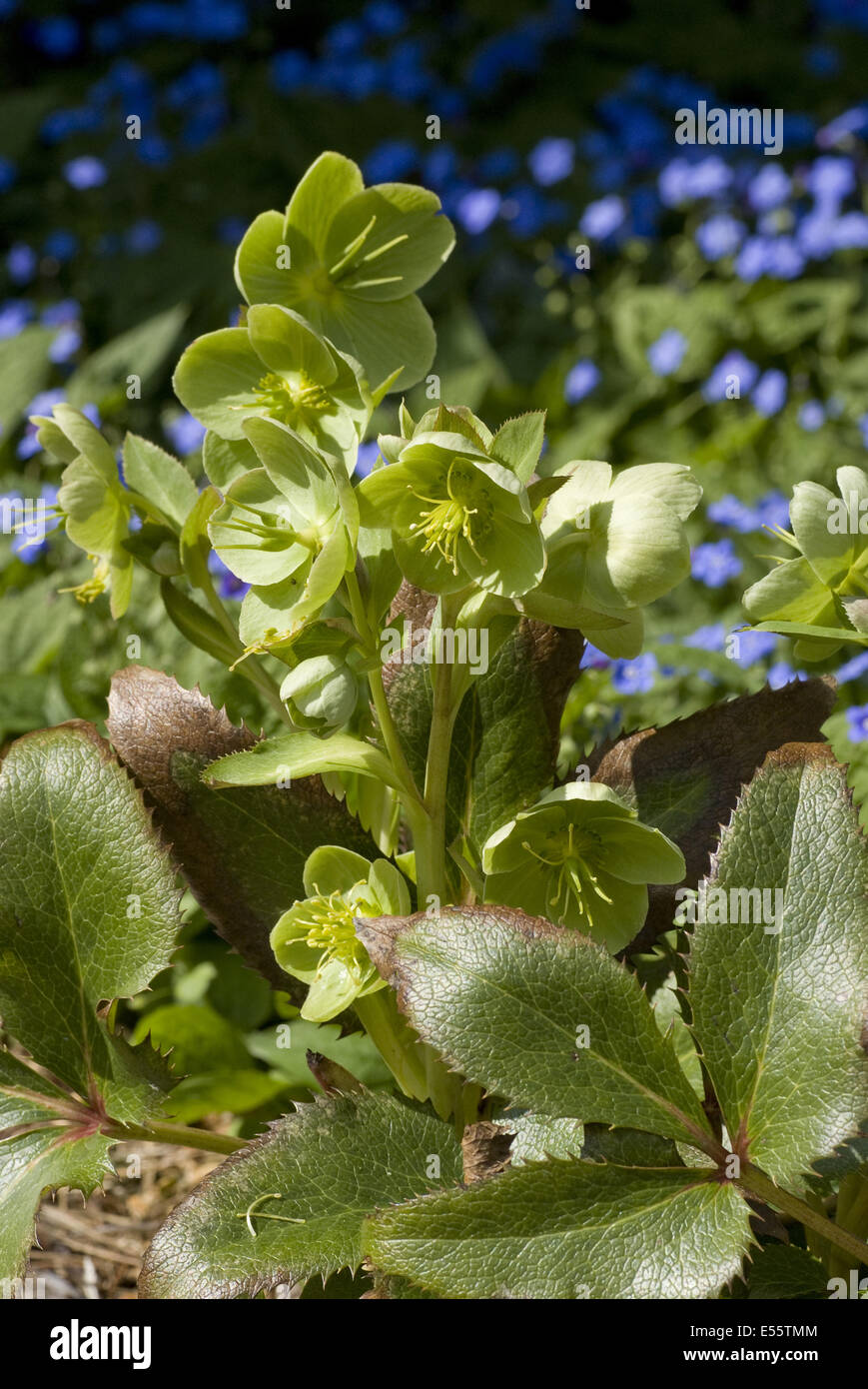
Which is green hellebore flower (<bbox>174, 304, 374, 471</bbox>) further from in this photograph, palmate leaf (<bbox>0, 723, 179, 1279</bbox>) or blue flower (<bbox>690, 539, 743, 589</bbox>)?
blue flower (<bbox>690, 539, 743, 589</bbox>)

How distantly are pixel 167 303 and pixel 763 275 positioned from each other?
1.22m

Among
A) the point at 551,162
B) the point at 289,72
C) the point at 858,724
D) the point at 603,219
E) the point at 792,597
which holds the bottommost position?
the point at 858,724

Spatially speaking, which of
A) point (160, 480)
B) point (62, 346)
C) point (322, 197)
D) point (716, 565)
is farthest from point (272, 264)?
point (62, 346)

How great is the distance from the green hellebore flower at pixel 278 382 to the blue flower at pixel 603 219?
2.12 m

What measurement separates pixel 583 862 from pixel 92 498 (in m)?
0.40

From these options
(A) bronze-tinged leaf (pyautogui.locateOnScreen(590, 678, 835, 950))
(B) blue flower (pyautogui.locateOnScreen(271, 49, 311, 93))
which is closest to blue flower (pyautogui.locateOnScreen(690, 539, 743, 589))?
(A) bronze-tinged leaf (pyautogui.locateOnScreen(590, 678, 835, 950))

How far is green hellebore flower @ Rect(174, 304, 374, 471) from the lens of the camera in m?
0.79

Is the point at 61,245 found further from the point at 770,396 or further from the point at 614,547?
the point at 614,547

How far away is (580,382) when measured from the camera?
94.7 inches

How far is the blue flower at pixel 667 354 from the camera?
92.7 inches

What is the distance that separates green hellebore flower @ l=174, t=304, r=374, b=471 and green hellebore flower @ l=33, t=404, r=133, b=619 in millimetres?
87

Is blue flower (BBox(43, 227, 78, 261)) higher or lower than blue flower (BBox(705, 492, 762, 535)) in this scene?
higher

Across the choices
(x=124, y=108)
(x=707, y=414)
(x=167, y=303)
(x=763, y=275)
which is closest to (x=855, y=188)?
(x=763, y=275)

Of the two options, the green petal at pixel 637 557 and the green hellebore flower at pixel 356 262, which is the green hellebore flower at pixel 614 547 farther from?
the green hellebore flower at pixel 356 262
